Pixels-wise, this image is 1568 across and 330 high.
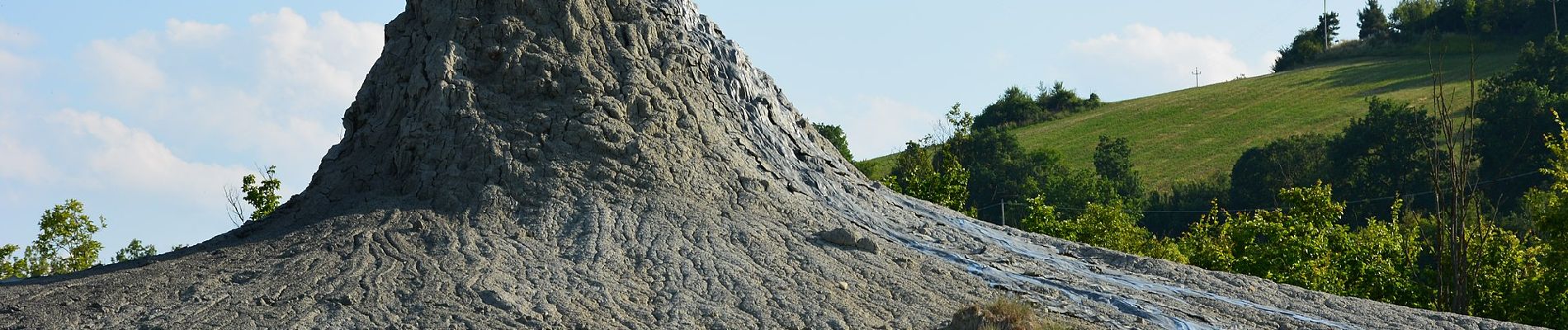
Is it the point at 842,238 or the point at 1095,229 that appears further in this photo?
the point at 1095,229

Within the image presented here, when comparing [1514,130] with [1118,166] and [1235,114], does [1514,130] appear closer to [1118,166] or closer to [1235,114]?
[1118,166]

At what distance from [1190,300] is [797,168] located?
401cm

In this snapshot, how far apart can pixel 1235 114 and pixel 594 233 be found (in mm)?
58795

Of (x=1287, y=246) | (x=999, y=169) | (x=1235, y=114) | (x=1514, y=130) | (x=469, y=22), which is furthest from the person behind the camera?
(x=1235, y=114)

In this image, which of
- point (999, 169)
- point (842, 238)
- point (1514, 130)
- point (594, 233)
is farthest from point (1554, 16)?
point (594, 233)

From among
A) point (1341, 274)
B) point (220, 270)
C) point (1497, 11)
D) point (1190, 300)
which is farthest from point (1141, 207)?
point (220, 270)

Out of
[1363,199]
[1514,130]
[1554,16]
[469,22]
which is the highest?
[1554,16]

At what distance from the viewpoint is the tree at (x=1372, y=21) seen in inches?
3287

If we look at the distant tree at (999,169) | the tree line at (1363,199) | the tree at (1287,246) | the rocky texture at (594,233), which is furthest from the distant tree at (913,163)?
the distant tree at (999,169)

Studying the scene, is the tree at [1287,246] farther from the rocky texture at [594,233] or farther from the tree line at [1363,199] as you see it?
the rocky texture at [594,233]

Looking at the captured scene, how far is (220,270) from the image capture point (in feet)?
42.3

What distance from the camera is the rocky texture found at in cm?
1240

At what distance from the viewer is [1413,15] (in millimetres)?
80188

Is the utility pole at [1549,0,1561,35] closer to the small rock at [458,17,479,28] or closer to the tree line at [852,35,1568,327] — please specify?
the tree line at [852,35,1568,327]
